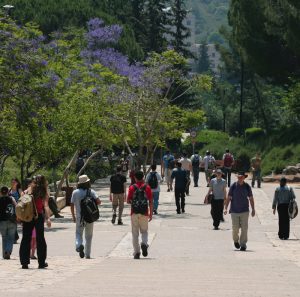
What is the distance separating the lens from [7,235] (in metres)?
19.1

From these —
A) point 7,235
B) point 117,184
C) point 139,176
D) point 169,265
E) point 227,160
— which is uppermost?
point 227,160

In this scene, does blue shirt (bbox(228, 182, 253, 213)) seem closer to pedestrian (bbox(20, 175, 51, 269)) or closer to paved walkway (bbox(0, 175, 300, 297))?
paved walkway (bbox(0, 175, 300, 297))

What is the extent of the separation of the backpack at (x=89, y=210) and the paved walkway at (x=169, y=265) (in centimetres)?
72

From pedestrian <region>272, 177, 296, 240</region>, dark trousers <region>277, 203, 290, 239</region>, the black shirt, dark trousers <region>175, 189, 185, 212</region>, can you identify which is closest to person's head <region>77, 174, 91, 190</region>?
pedestrian <region>272, 177, 296, 240</region>

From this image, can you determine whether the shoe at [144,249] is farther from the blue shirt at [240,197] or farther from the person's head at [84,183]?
the blue shirt at [240,197]

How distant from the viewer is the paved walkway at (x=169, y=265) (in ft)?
41.6

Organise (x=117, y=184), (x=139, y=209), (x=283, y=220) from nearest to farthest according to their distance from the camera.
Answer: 1. (x=139, y=209)
2. (x=283, y=220)
3. (x=117, y=184)

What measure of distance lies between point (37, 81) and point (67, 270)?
14286mm

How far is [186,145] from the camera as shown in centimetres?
8619

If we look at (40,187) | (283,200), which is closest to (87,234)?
(40,187)

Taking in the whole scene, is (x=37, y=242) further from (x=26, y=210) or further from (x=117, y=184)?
(x=117, y=184)

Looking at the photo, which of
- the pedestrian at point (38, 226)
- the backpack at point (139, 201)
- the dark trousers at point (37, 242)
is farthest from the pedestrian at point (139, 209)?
the dark trousers at point (37, 242)

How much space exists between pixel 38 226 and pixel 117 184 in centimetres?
1130

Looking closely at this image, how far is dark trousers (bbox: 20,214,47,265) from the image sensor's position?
16.4m
